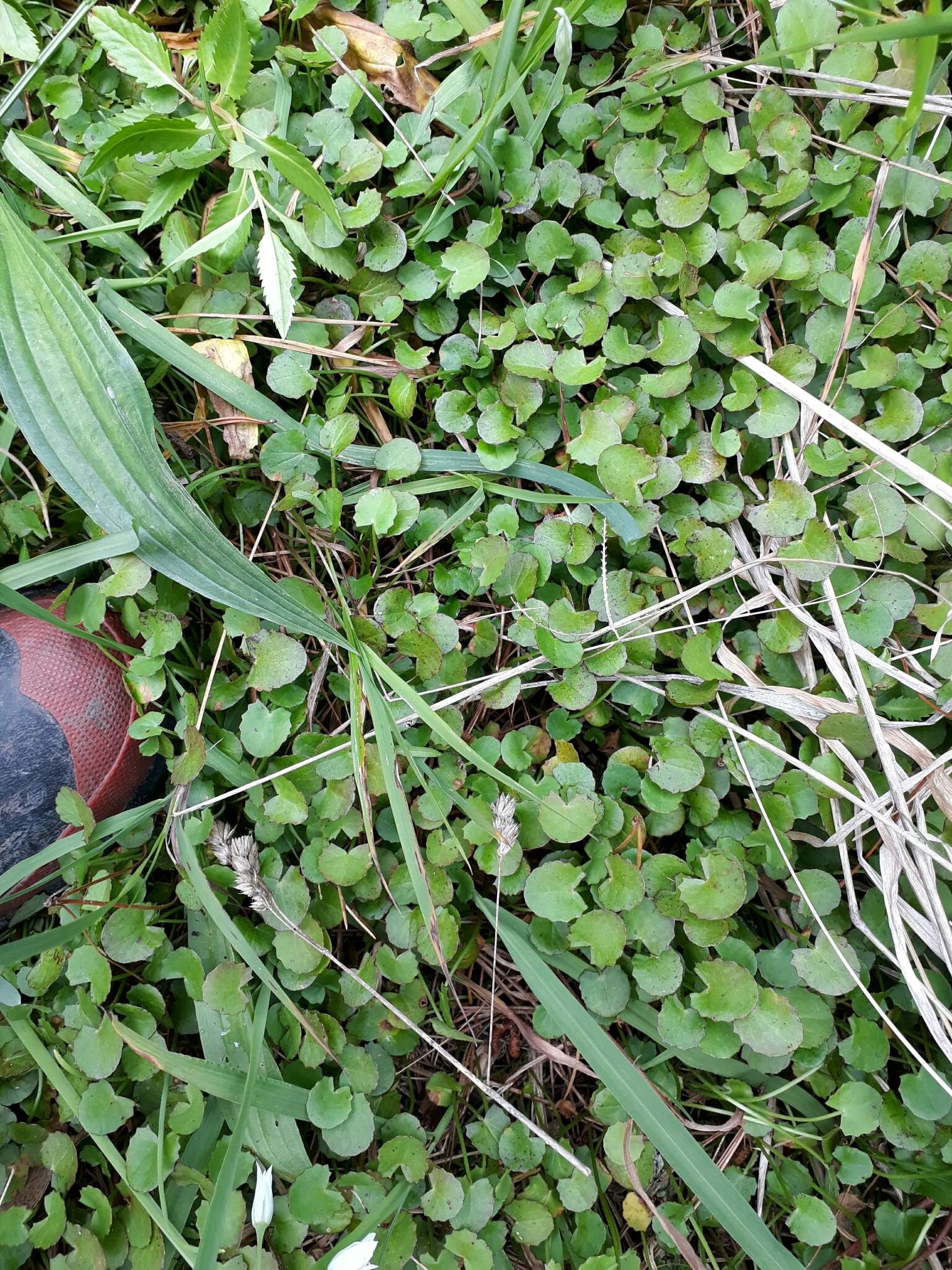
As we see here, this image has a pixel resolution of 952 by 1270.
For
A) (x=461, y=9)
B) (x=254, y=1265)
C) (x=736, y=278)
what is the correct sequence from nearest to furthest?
(x=254, y=1265), (x=461, y=9), (x=736, y=278)

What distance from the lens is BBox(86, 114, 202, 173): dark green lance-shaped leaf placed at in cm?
146

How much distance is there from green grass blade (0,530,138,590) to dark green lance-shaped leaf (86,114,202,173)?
0.67m

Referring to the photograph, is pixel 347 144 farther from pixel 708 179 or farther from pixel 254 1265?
pixel 254 1265

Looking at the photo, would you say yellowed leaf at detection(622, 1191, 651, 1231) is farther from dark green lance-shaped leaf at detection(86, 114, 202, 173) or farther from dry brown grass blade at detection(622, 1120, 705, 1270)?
dark green lance-shaped leaf at detection(86, 114, 202, 173)

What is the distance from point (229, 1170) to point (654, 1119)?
715mm

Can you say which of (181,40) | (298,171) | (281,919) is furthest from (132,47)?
(281,919)

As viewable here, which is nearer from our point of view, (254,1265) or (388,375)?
(254,1265)

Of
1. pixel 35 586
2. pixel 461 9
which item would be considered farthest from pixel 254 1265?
pixel 461 9

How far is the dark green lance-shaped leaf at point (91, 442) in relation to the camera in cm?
151

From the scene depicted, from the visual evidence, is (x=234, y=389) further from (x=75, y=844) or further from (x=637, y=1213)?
(x=637, y=1213)

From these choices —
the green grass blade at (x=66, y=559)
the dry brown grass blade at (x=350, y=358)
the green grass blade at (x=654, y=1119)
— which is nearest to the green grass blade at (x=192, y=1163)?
the green grass blade at (x=654, y=1119)

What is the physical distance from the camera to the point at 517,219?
1661mm

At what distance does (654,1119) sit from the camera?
1.44m

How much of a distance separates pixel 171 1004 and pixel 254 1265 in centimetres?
45
